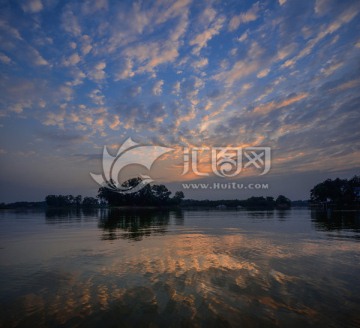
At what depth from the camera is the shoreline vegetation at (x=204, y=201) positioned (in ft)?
368

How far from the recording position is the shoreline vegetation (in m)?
112

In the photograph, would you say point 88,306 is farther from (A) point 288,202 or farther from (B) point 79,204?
(B) point 79,204

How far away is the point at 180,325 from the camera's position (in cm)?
586

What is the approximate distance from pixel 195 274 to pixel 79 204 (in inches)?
7809

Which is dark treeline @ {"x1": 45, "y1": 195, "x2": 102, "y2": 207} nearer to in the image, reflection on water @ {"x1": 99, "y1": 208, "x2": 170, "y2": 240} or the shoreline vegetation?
the shoreline vegetation

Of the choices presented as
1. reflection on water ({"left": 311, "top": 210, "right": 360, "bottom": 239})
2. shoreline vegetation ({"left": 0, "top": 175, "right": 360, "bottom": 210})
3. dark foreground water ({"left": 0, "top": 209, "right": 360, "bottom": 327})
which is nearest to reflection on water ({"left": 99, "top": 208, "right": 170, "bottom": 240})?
dark foreground water ({"left": 0, "top": 209, "right": 360, "bottom": 327})

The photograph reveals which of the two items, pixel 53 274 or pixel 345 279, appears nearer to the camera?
pixel 345 279

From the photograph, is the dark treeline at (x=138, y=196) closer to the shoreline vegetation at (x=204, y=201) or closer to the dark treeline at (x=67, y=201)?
the shoreline vegetation at (x=204, y=201)

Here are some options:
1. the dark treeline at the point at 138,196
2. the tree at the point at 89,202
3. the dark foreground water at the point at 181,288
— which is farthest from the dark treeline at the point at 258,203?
the dark foreground water at the point at 181,288

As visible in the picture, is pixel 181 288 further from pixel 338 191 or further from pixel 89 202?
pixel 89 202

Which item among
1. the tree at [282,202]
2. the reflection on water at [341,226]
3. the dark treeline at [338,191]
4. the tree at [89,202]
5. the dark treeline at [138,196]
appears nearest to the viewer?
the reflection on water at [341,226]

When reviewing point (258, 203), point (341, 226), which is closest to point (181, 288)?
point (341, 226)

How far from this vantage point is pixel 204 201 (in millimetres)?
184875

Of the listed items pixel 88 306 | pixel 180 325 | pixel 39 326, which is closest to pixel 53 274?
pixel 88 306
